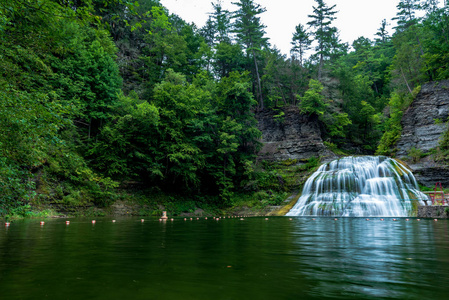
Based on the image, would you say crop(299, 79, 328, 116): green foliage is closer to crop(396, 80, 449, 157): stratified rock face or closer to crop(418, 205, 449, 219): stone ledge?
crop(396, 80, 449, 157): stratified rock face

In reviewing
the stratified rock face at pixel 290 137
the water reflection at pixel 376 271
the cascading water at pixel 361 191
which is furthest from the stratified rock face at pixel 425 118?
the water reflection at pixel 376 271

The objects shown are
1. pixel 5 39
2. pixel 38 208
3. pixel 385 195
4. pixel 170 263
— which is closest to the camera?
pixel 170 263

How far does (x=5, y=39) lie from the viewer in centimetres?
665

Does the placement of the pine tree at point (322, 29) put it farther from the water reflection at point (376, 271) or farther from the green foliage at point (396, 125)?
the water reflection at point (376, 271)

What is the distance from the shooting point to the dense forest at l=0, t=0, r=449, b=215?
699cm

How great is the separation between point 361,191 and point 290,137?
14.4 metres

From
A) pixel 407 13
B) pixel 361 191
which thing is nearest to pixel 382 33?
pixel 407 13

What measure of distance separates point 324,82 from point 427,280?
124ft

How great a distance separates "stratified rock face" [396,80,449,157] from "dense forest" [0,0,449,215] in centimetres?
108

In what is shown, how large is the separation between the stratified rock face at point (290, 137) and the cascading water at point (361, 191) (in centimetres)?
594

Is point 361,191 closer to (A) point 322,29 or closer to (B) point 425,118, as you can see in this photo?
(B) point 425,118

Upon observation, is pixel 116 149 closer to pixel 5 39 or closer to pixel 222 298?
pixel 5 39

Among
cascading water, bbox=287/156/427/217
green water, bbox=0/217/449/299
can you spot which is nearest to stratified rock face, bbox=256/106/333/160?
cascading water, bbox=287/156/427/217

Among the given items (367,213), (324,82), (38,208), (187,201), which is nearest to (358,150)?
(324,82)
